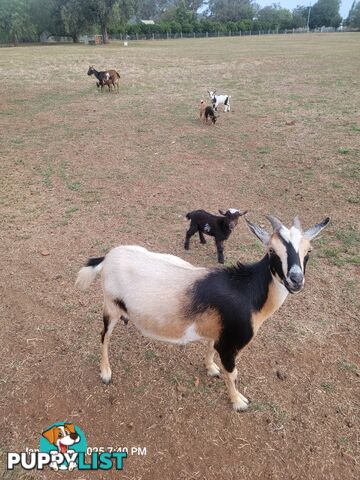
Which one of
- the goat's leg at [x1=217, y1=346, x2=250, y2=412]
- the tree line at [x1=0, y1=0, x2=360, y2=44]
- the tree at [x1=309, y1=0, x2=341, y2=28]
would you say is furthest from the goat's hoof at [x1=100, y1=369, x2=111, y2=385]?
the tree at [x1=309, y1=0, x2=341, y2=28]

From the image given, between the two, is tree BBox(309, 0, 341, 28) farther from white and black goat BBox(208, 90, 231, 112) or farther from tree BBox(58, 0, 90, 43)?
white and black goat BBox(208, 90, 231, 112)

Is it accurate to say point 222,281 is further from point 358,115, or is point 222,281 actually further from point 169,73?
point 169,73

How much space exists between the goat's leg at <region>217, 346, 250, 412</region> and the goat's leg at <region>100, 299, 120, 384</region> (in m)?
1.20

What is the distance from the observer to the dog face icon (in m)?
3.59

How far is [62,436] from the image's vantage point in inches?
143

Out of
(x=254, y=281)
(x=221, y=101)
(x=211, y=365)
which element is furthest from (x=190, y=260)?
(x=221, y=101)

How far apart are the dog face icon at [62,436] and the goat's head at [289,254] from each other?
2.66 metres

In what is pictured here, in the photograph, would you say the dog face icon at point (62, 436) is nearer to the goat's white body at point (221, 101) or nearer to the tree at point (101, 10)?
the goat's white body at point (221, 101)

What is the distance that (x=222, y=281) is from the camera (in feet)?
11.9

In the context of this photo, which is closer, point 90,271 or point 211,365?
point 90,271

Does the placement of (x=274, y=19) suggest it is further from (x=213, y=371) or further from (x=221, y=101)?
(x=213, y=371)

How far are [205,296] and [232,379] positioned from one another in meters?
1.04

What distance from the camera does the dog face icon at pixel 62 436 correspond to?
359cm

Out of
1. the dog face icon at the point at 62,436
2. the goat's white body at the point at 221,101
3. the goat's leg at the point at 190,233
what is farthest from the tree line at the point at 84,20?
the dog face icon at the point at 62,436
